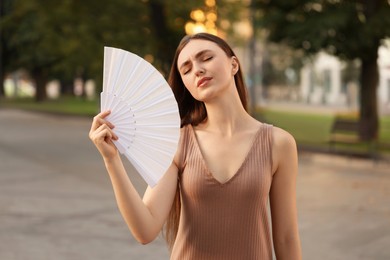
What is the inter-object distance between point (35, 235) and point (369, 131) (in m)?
14.1

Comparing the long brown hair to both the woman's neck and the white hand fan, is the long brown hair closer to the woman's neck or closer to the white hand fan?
the woman's neck

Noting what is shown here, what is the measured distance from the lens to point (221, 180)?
2223 millimetres

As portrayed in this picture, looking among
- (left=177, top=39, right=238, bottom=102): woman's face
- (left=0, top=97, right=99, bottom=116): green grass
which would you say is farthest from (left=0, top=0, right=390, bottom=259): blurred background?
(left=177, top=39, right=238, bottom=102): woman's face

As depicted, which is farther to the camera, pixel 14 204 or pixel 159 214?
pixel 14 204

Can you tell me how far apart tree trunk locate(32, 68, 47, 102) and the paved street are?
122 ft

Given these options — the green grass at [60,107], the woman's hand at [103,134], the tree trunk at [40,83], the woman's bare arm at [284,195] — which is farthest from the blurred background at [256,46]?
the woman's hand at [103,134]

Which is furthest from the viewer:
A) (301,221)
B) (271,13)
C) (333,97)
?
(333,97)

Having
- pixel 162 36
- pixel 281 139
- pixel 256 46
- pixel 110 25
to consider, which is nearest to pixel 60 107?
pixel 256 46

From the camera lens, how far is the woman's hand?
1.97m

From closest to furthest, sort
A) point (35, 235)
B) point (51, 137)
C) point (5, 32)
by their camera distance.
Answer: point (35, 235), point (51, 137), point (5, 32)

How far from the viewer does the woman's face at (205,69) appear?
2232 millimetres

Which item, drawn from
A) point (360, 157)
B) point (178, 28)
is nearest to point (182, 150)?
point (360, 157)

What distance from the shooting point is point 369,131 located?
20.1m

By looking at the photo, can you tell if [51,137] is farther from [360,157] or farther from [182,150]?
[182,150]
